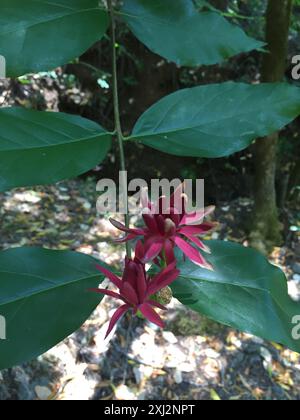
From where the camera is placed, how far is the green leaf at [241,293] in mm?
543

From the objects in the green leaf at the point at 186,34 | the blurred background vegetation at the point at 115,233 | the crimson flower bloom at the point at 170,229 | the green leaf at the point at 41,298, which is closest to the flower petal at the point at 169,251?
the crimson flower bloom at the point at 170,229

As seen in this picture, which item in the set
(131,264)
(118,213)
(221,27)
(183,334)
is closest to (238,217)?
(118,213)

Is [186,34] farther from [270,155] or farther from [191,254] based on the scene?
[270,155]

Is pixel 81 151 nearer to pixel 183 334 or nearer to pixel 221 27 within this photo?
pixel 221 27

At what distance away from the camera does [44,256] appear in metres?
0.59

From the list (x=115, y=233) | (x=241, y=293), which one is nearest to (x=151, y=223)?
(x=241, y=293)

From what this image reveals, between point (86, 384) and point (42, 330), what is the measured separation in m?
1.26

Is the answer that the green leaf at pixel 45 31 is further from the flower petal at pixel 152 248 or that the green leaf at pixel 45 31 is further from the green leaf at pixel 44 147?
the flower petal at pixel 152 248

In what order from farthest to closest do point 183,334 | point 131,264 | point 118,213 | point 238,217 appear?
1. point 238,217
2. point 118,213
3. point 183,334
4. point 131,264

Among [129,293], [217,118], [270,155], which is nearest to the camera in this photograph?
[129,293]

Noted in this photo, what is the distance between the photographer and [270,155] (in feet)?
7.59

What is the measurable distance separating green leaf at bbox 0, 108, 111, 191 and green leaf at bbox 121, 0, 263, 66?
7.1 inches

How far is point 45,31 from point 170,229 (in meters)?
0.38

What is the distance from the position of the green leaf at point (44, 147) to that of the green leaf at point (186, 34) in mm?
180
